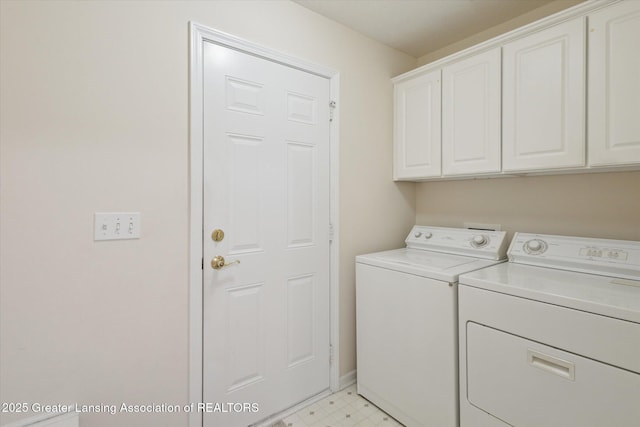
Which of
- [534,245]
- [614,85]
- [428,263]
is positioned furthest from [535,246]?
[614,85]

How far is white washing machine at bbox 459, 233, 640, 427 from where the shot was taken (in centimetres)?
104

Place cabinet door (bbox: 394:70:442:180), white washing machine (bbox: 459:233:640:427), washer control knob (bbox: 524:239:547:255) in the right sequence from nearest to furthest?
white washing machine (bbox: 459:233:640:427) → washer control knob (bbox: 524:239:547:255) → cabinet door (bbox: 394:70:442:180)

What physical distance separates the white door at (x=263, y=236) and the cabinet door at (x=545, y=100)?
42.6 inches

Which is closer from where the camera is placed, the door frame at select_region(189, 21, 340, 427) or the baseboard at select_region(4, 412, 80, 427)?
the baseboard at select_region(4, 412, 80, 427)

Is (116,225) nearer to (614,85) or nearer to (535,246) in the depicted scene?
(535,246)

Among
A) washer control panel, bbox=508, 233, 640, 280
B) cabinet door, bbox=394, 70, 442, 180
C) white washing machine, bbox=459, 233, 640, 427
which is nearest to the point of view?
white washing machine, bbox=459, 233, 640, 427

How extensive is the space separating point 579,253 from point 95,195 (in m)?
2.33

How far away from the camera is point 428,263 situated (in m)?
1.73

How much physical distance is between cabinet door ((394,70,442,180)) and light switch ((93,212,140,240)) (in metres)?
1.79

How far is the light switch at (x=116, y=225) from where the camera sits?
4.05 ft

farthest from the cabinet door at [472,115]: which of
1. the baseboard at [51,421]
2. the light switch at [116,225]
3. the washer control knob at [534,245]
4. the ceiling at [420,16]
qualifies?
the baseboard at [51,421]

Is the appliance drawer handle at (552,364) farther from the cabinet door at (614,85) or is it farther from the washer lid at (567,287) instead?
the cabinet door at (614,85)

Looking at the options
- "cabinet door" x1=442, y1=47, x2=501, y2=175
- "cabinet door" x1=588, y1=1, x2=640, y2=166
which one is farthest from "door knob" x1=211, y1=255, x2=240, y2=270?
"cabinet door" x1=588, y1=1, x2=640, y2=166

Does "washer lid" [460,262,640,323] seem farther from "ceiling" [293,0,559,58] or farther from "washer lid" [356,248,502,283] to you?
"ceiling" [293,0,559,58]
